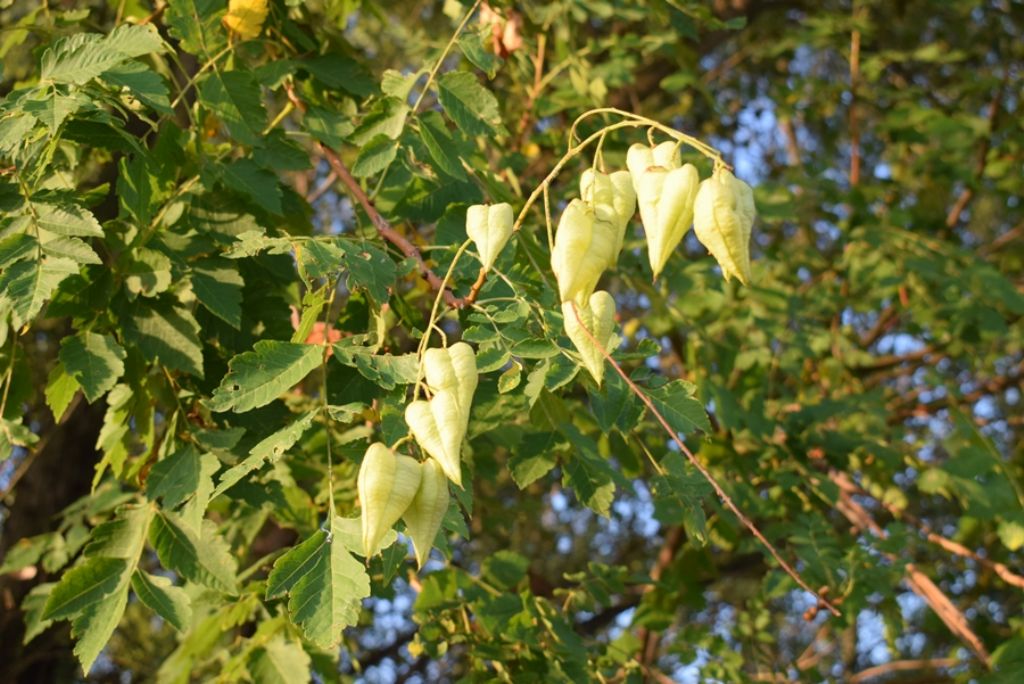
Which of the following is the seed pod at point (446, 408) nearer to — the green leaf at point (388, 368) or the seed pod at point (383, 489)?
the seed pod at point (383, 489)

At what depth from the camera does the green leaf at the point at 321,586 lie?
4.63 ft

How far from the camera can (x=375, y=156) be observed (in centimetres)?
188

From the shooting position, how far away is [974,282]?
3.39m

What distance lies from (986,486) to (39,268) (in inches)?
93.1

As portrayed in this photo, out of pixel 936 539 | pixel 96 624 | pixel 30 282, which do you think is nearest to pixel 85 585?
pixel 96 624

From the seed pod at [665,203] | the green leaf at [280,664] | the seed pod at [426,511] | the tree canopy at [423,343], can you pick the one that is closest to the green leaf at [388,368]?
the tree canopy at [423,343]

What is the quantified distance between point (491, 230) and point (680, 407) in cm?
45

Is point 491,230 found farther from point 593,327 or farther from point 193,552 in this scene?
point 193,552

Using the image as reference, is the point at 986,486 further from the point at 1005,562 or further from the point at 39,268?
the point at 39,268

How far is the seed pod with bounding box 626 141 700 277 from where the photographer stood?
1257mm

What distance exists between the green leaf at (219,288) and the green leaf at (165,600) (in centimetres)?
43

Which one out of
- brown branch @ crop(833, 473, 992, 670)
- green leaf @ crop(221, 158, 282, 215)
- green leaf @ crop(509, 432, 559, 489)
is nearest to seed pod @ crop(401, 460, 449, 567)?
green leaf @ crop(509, 432, 559, 489)

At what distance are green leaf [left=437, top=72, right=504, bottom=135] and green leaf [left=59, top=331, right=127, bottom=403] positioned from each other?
0.67 metres

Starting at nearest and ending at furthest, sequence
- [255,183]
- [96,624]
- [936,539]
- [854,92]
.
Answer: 1. [96,624]
2. [255,183]
3. [936,539]
4. [854,92]
